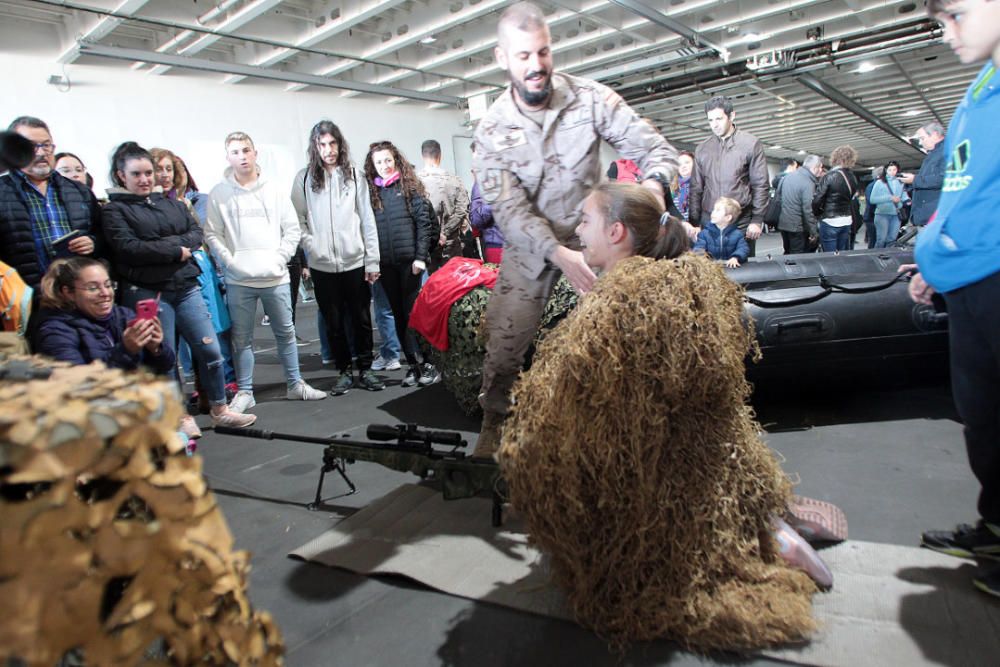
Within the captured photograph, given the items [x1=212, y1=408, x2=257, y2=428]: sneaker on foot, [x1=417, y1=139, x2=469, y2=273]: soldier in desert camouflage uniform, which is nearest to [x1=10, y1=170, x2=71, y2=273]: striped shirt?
[x1=212, y1=408, x2=257, y2=428]: sneaker on foot

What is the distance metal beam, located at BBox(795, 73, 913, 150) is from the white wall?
807 cm

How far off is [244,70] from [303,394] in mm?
6258

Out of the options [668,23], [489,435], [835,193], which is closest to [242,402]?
[489,435]

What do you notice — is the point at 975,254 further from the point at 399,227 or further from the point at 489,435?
the point at 399,227

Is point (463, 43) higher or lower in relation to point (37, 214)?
higher

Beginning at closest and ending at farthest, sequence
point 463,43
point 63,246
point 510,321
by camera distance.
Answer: point 510,321 → point 63,246 → point 463,43

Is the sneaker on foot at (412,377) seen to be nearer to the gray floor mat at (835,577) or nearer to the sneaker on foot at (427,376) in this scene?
the sneaker on foot at (427,376)

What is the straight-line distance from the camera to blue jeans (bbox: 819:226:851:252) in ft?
21.2

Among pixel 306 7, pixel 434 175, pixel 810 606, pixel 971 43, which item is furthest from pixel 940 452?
pixel 306 7

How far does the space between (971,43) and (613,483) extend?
1312 millimetres

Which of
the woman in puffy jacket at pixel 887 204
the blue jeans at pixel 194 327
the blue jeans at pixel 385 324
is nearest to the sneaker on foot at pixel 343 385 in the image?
the blue jeans at pixel 385 324

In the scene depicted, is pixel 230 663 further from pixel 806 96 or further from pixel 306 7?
pixel 806 96

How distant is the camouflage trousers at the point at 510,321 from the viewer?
7.43 feet

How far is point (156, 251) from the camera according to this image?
302cm
